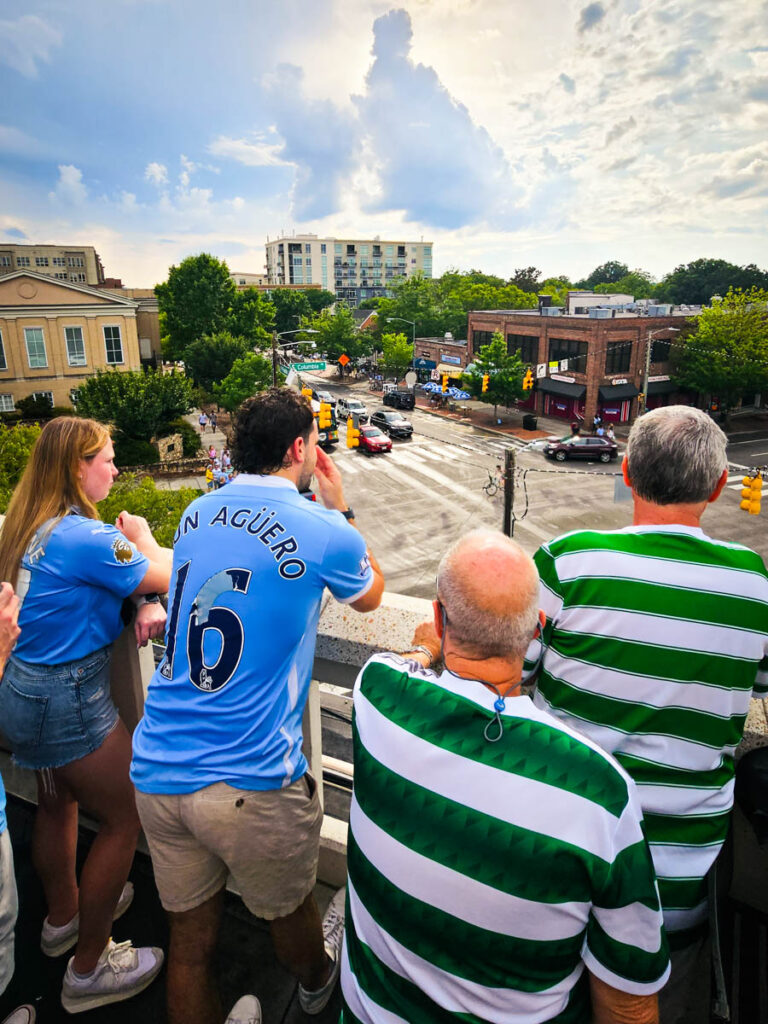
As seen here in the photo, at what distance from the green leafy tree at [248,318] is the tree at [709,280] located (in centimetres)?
6044

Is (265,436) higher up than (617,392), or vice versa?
(265,436)

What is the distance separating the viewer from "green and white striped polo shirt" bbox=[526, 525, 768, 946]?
1.71 metres

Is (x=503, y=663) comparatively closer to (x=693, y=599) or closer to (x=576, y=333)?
(x=693, y=599)

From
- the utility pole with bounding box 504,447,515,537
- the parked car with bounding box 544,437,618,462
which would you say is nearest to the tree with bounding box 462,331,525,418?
the parked car with bounding box 544,437,618,462

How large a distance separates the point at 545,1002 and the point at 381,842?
0.48 metres

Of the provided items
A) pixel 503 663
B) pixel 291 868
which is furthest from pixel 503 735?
pixel 291 868

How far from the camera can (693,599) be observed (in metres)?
1.74

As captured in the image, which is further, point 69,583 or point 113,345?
point 113,345

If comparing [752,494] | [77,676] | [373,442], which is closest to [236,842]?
[77,676]

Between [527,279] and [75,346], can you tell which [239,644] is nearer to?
[75,346]

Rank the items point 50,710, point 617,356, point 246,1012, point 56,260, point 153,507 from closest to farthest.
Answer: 1. point 246,1012
2. point 50,710
3. point 153,507
4. point 617,356
5. point 56,260

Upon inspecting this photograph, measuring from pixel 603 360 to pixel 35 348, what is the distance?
32.1 meters

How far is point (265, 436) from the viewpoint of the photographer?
2188mm

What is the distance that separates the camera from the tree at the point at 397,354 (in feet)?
174
